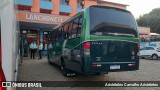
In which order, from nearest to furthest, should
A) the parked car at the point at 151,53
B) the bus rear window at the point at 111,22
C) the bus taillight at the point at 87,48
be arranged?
the bus taillight at the point at 87,48
the bus rear window at the point at 111,22
the parked car at the point at 151,53

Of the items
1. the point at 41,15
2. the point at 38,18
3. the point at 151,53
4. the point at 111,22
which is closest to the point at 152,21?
the point at 151,53

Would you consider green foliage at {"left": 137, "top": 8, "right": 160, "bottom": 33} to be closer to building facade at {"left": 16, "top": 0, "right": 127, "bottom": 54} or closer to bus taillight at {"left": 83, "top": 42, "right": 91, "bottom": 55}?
building facade at {"left": 16, "top": 0, "right": 127, "bottom": 54}

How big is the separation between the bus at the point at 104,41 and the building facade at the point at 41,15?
411 inches

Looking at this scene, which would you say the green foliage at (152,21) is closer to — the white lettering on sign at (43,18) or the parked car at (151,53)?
the parked car at (151,53)

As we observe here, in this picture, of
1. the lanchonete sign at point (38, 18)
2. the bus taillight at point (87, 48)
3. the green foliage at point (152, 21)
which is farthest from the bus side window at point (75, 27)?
the green foliage at point (152, 21)

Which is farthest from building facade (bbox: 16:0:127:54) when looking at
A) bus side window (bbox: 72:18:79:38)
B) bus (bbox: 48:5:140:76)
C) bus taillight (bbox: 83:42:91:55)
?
bus taillight (bbox: 83:42:91:55)

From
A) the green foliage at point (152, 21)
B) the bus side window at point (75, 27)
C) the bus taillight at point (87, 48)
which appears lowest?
the bus taillight at point (87, 48)

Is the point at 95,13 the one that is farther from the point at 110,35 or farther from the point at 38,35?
the point at 38,35

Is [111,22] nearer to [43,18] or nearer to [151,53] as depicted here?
[43,18]

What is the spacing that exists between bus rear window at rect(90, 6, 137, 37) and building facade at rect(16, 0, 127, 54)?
1057 cm

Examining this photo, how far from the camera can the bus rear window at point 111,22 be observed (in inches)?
275

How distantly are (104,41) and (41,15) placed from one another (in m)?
15.9

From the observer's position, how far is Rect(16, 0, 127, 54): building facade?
21.4 metres

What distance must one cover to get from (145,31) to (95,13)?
32424 mm
